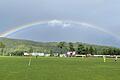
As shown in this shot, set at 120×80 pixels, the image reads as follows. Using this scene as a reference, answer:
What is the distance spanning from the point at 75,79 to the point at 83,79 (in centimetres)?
77

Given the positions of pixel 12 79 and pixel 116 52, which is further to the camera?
pixel 116 52

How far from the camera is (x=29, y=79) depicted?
24.3 meters

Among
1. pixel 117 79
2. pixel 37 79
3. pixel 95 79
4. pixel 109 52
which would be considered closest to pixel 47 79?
pixel 37 79

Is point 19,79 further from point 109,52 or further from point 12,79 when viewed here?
point 109,52

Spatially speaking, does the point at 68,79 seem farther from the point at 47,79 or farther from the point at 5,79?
the point at 5,79

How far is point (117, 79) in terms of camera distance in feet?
82.2

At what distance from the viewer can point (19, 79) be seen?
24.4m

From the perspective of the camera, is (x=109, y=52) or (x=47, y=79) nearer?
(x=47, y=79)

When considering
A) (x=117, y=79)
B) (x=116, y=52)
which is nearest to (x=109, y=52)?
(x=116, y=52)

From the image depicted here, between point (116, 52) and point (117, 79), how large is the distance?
175 m

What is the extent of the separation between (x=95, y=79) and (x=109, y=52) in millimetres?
173649

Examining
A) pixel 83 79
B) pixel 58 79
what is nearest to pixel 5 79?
pixel 58 79

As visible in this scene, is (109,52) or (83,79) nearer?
(83,79)

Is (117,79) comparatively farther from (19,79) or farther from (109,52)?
(109,52)
